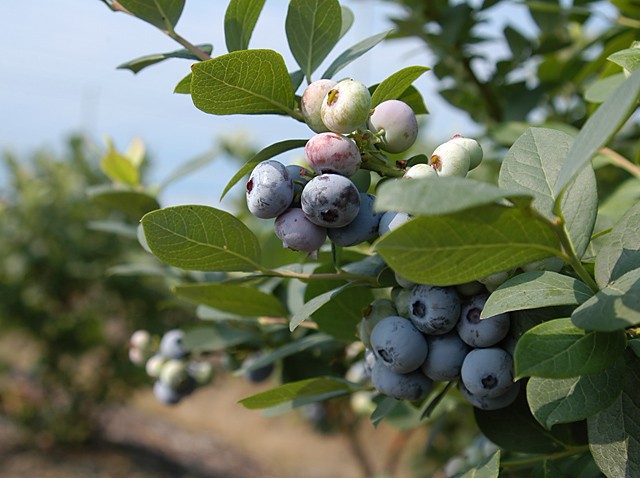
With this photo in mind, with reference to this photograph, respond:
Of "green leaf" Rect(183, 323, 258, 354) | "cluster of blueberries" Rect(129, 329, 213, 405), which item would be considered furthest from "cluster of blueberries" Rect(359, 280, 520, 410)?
"cluster of blueberries" Rect(129, 329, 213, 405)

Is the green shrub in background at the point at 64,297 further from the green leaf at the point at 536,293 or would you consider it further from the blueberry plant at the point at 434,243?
the green leaf at the point at 536,293

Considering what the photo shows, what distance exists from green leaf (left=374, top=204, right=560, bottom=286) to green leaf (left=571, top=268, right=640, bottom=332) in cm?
4

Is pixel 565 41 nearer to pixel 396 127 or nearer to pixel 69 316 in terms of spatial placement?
pixel 396 127

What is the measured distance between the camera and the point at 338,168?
0.47 metres

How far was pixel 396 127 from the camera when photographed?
1.63 ft

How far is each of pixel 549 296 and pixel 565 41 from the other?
102 cm

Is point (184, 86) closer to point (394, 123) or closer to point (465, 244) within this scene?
point (394, 123)

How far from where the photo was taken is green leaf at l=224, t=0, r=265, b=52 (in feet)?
1.86

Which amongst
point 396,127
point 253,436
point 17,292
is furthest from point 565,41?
point 253,436

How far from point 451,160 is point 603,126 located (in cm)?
15

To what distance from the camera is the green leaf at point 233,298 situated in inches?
25.6

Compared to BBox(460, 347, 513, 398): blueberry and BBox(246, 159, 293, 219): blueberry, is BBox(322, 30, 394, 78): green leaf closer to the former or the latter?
BBox(246, 159, 293, 219): blueberry

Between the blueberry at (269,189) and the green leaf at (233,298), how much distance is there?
0.19 metres

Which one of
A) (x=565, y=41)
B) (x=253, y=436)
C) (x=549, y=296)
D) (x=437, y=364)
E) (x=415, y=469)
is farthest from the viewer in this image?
(x=253, y=436)
